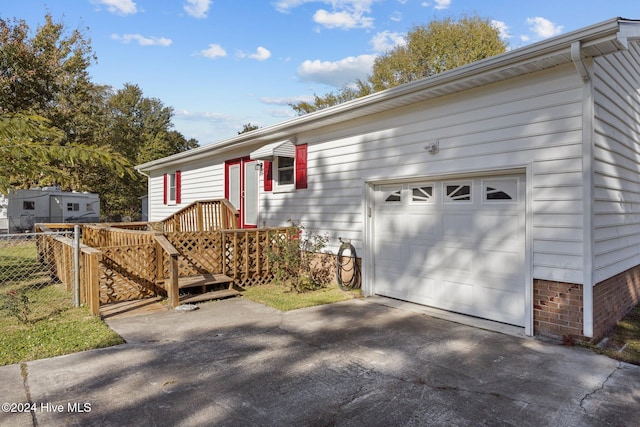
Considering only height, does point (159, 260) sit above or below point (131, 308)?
above

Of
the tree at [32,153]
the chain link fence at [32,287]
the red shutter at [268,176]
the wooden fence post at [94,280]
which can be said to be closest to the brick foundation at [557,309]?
the tree at [32,153]

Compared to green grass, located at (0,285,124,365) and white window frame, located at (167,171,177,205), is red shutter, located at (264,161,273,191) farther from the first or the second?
white window frame, located at (167,171,177,205)

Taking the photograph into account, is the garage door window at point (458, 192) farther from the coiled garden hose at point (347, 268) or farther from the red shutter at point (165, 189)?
the red shutter at point (165, 189)

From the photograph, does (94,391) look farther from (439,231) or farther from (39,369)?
(439,231)

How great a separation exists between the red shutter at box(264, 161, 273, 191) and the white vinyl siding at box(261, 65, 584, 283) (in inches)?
84.5

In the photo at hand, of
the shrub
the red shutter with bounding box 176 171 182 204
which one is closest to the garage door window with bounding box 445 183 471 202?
the shrub

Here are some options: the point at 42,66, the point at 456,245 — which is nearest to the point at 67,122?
the point at 42,66

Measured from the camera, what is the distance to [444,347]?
4484mm

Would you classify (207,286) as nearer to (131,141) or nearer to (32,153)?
(32,153)

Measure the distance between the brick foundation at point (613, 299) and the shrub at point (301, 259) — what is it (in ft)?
14.8

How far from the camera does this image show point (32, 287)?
25.8 feet

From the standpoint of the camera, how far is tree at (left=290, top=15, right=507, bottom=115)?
2489 cm

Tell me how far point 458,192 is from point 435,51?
23469mm

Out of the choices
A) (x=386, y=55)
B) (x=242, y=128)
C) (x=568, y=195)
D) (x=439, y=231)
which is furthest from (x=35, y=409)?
(x=242, y=128)
